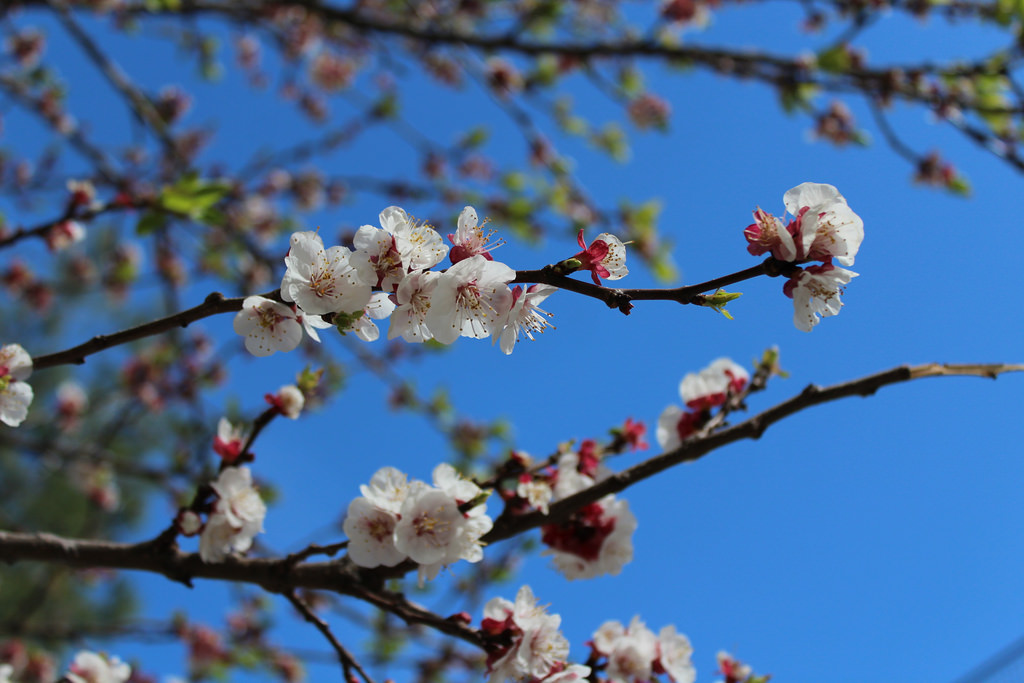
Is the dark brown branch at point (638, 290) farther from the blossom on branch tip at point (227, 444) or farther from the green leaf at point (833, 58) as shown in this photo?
the green leaf at point (833, 58)

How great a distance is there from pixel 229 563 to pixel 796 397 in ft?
5.24

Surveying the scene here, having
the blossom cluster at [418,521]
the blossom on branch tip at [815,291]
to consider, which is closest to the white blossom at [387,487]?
the blossom cluster at [418,521]

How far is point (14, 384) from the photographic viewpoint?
66.4 inches

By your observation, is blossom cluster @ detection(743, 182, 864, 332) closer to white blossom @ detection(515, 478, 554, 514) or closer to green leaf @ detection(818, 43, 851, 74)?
white blossom @ detection(515, 478, 554, 514)

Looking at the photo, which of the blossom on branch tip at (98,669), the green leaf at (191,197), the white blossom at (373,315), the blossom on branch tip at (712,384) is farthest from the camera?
the green leaf at (191,197)

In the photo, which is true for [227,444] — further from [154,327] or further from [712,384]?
[712,384]

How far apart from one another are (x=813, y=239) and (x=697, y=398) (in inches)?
39.6

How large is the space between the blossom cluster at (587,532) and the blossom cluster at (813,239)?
889 mm

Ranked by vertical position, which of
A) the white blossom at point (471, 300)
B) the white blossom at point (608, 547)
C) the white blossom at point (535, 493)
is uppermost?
the white blossom at point (471, 300)

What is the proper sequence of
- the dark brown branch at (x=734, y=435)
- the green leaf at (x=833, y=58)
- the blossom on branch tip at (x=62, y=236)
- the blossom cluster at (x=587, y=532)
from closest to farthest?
the dark brown branch at (x=734, y=435) → the blossom cluster at (x=587, y=532) → the blossom on branch tip at (x=62, y=236) → the green leaf at (x=833, y=58)

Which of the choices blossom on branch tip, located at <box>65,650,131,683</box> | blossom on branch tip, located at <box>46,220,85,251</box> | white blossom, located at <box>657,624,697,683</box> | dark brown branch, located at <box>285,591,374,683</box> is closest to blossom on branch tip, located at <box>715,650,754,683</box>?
white blossom, located at <box>657,624,697,683</box>

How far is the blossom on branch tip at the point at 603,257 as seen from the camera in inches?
48.3

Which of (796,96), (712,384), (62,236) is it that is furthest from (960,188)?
(62,236)

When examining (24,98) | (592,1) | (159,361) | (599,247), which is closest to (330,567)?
(599,247)
